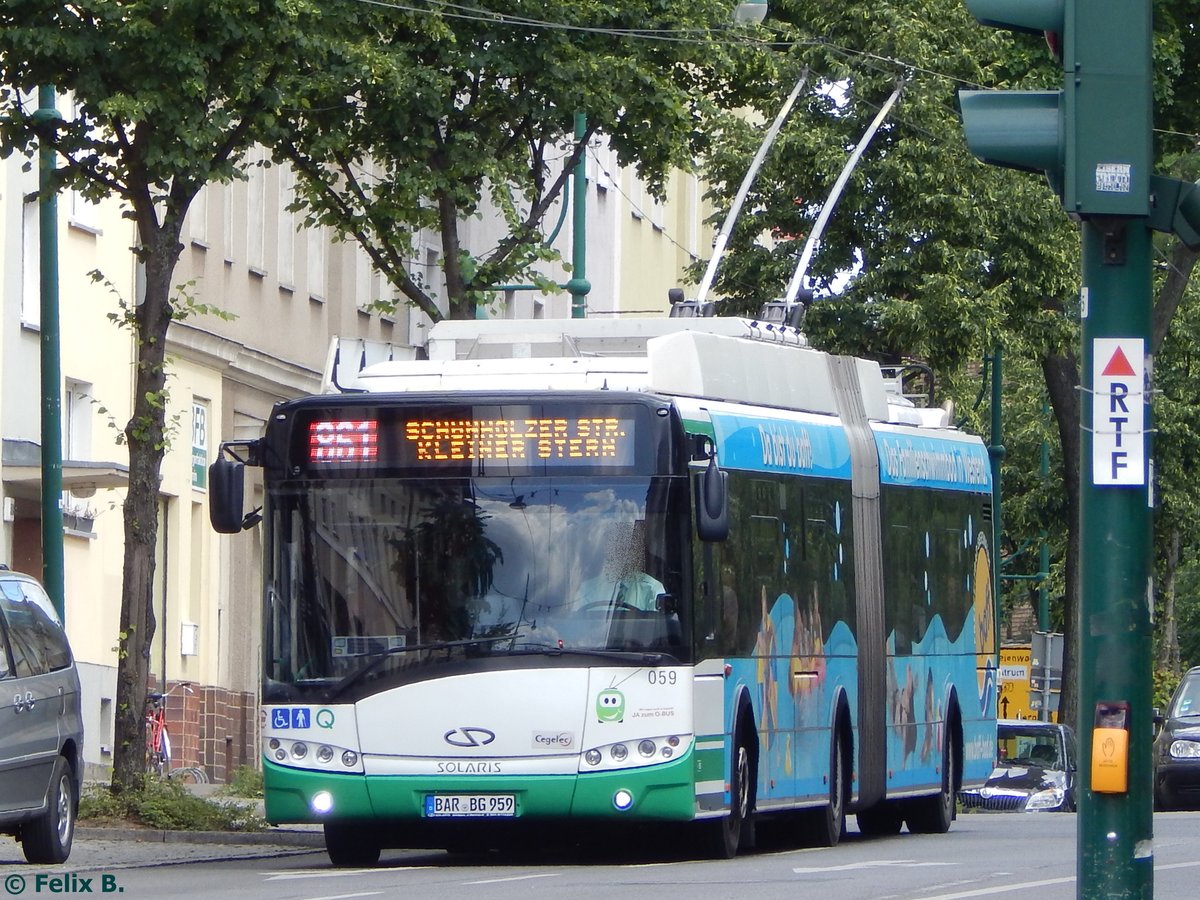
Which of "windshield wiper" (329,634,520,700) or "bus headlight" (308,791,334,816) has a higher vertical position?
"windshield wiper" (329,634,520,700)

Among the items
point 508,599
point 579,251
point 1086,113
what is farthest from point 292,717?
point 579,251

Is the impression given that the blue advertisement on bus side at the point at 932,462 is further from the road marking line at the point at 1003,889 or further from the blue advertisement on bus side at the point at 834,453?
the road marking line at the point at 1003,889

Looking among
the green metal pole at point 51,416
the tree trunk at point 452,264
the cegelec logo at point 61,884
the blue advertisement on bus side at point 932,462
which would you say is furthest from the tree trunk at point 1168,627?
the cegelec logo at point 61,884

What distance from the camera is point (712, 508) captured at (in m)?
15.4

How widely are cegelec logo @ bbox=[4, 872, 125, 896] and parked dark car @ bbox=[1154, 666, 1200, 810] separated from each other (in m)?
17.6

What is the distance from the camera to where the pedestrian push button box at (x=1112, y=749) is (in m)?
7.55

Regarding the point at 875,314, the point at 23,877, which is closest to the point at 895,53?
the point at 875,314

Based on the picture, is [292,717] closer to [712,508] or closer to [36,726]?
[36,726]

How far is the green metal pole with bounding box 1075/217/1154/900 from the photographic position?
7613 mm

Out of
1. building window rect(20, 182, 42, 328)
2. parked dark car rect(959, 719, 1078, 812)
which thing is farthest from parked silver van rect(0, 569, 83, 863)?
parked dark car rect(959, 719, 1078, 812)

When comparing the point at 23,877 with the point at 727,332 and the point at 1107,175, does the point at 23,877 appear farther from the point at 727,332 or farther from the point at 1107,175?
the point at 1107,175

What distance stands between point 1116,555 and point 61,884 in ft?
27.0

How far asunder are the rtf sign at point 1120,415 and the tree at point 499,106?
14.8m

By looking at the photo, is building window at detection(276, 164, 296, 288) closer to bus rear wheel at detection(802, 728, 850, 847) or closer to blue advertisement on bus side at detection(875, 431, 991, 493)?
blue advertisement on bus side at detection(875, 431, 991, 493)
